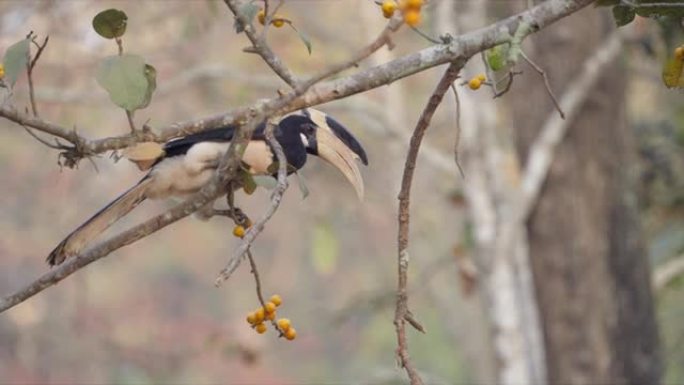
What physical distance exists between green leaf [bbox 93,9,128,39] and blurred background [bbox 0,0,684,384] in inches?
32.1

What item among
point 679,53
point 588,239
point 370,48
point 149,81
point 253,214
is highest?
point 253,214

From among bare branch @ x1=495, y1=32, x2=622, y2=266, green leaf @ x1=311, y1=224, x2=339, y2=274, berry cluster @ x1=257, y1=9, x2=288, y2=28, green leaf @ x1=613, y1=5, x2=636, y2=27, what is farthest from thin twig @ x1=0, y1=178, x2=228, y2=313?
green leaf @ x1=311, y1=224, x2=339, y2=274

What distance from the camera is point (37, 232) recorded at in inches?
317

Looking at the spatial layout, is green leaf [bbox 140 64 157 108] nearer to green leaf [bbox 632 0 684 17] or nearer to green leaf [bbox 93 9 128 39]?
green leaf [bbox 93 9 128 39]

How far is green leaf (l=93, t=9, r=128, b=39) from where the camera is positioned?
171 centimetres

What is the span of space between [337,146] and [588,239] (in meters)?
2.53

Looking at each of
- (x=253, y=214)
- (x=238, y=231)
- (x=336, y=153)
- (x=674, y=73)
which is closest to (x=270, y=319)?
(x=238, y=231)

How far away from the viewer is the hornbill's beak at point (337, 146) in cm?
196

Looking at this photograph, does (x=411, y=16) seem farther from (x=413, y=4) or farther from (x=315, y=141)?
(x=315, y=141)

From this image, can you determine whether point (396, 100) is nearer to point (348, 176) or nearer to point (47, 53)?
point (47, 53)

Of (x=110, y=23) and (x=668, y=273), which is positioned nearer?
(x=110, y=23)

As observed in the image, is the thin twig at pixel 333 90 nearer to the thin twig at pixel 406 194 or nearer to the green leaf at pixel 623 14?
the thin twig at pixel 406 194

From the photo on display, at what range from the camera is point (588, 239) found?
443cm

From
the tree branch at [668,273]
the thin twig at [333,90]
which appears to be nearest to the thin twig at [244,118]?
the thin twig at [333,90]
